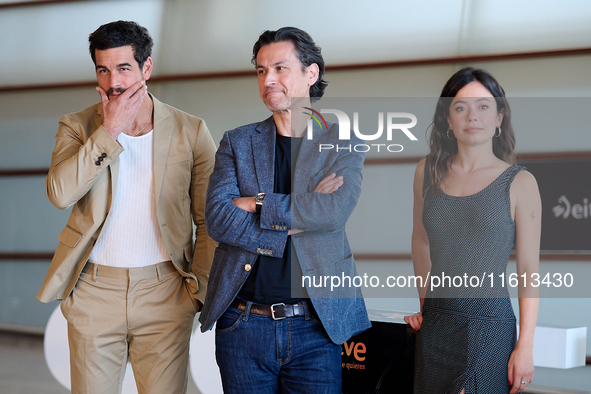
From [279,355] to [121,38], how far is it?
49.5 inches

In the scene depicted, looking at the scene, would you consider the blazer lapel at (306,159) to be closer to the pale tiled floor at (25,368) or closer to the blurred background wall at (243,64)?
the blurred background wall at (243,64)

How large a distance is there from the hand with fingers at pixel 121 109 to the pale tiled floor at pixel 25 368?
2.23 m

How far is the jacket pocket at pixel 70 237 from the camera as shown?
191 centimetres

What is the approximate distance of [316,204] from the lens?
1502mm

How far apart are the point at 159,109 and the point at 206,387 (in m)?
1.35

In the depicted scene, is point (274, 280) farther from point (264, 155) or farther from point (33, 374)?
point (33, 374)

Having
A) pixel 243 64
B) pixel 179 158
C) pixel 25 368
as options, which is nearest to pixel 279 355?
pixel 179 158

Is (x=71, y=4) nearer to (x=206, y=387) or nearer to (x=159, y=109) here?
(x=159, y=109)

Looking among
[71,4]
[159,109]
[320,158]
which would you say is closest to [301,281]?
[320,158]

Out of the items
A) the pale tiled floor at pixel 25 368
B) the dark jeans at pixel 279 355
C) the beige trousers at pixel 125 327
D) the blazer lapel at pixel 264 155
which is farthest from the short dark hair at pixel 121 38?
the pale tiled floor at pixel 25 368

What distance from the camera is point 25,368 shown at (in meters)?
3.97

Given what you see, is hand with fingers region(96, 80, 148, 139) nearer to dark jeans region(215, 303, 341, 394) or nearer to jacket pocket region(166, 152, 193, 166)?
jacket pocket region(166, 152, 193, 166)

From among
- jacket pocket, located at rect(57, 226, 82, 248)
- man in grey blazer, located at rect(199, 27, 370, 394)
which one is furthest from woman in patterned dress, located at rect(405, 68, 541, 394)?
jacket pocket, located at rect(57, 226, 82, 248)

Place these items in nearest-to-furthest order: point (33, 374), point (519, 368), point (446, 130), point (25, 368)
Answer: point (519, 368), point (446, 130), point (33, 374), point (25, 368)
